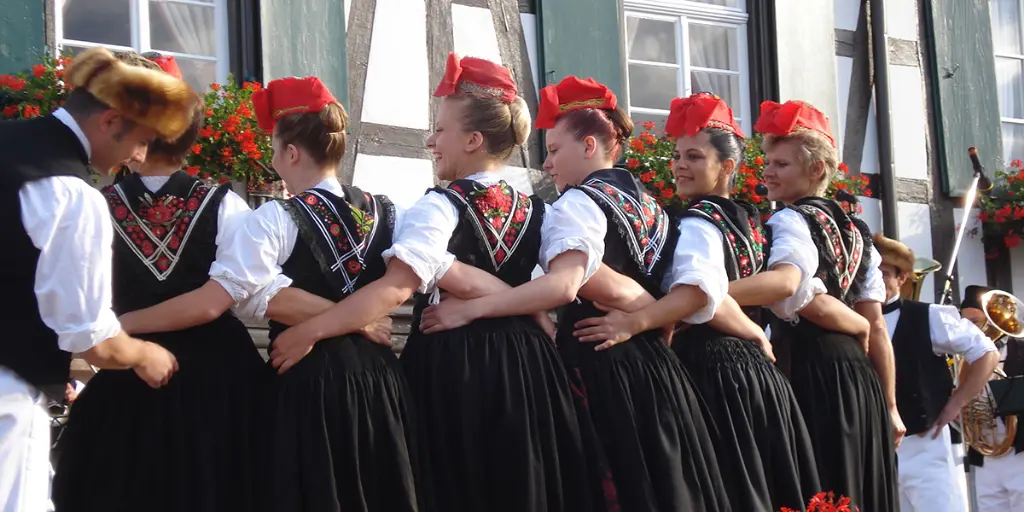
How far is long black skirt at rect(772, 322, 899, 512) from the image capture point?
Result: 498 centimetres

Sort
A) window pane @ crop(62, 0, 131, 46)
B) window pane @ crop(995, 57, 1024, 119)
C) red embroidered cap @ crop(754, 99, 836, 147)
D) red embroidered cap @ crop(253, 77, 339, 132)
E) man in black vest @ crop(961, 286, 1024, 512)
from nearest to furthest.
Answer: red embroidered cap @ crop(253, 77, 339, 132)
red embroidered cap @ crop(754, 99, 836, 147)
window pane @ crop(62, 0, 131, 46)
man in black vest @ crop(961, 286, 1024, 512)
window pane @ crop(995, 57, 1024, 119)

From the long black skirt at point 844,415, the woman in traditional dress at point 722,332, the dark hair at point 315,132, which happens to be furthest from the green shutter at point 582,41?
the dark hair at point 315,132

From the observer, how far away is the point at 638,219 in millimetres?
4492

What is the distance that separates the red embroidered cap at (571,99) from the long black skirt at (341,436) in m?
1.03

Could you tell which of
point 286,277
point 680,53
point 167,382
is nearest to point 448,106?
point 286,277

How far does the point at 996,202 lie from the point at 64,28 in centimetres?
526

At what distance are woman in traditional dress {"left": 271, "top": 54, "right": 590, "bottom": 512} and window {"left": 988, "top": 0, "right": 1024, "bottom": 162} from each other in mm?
5719

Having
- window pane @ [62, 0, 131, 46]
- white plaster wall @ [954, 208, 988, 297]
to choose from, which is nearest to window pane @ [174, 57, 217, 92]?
window pane @ [62, 0, 131, 46]

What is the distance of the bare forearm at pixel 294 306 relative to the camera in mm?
3990

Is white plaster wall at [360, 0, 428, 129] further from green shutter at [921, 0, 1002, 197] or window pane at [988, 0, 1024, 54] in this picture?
window pane at [988, 0, 1024, 54]

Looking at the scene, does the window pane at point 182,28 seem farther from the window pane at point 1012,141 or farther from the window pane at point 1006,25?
the window pane at point 1006,25

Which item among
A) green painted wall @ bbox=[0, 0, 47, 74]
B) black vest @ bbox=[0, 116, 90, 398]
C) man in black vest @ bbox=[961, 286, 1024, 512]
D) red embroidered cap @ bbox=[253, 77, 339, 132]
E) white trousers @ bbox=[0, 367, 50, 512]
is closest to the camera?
white trousers @ bbox=[0, 367, 50, 512]

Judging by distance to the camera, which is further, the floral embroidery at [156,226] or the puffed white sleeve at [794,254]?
the puffed white sleeve at [794,254]

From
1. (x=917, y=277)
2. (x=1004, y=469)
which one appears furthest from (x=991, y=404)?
(x=917, y=277)
